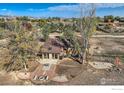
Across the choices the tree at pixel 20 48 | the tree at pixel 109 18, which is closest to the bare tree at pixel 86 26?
the tree at pixel 109 18

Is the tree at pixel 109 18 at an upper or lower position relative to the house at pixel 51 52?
upper

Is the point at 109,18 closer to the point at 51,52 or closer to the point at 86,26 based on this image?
the point at 86,26

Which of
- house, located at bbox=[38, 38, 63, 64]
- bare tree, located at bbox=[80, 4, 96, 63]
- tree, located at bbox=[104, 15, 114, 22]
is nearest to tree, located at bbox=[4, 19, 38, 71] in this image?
house, located at bbox=[38, 38, 63, 64]

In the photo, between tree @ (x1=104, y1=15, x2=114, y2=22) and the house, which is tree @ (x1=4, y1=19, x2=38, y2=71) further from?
tree @ (x1=104, y1=15, x2=114, y2=22)

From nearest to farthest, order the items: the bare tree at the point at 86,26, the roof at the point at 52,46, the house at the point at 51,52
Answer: the bare tree at the point at 86,26 < the house at the point at 51,52 < the roof at the point at 52,46

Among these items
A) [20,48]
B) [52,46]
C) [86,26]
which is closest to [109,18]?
[86,26]

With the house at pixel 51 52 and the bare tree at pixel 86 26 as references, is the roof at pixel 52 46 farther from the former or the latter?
the bare tree at pixel 86 26
